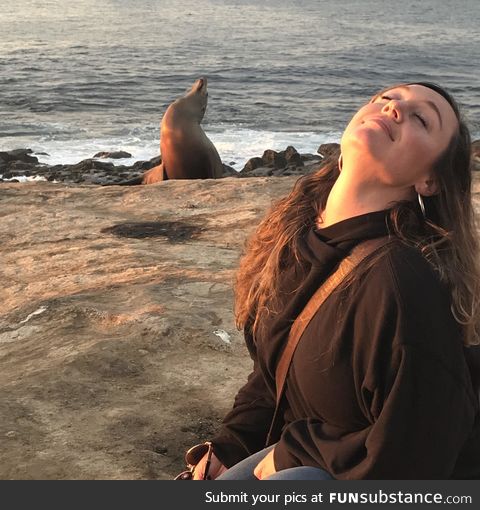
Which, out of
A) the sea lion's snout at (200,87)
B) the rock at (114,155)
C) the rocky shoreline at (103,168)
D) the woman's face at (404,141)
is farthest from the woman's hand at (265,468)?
the rock at (114,155)

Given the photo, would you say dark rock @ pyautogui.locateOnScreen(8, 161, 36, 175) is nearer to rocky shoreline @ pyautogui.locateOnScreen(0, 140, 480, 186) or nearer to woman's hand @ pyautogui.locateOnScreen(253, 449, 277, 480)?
rocky shoreline @ pyautogui.locateOnScreen(0, 140, 480, 186)

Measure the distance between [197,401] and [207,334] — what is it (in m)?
0.74

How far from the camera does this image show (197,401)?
12.9 feet

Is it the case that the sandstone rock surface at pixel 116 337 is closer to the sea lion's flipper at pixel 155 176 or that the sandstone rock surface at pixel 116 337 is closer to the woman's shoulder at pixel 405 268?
the woman's shoulder at pixel 405 268

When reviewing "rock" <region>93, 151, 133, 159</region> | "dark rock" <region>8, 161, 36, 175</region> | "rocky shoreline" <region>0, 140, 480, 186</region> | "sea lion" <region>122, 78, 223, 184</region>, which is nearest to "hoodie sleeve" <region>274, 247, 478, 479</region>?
"sea lion" <region>122, 78, 223, 184</region>

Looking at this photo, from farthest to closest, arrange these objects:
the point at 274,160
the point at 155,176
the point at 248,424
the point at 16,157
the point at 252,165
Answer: the point at 16,157 < the point at 274,160 < the point at 252,165 < the point at 155,176 < the point at 248,424

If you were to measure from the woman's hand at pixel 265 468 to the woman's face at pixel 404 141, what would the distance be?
31.7 inches

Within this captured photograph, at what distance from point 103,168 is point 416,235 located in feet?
50.7

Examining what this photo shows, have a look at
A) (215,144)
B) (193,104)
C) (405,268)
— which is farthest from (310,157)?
(405,268)

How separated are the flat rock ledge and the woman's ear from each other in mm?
1672

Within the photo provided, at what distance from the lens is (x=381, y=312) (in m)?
2.00
